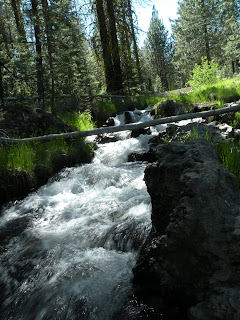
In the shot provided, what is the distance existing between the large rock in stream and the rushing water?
47cm

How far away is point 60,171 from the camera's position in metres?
5.62

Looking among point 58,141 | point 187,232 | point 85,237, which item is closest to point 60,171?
point 58,141

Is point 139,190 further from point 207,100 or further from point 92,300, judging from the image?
point 207,100

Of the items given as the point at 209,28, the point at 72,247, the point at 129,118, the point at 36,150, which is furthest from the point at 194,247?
the point at 209,28

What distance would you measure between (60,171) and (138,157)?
2040 millimetres

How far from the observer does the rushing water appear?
214 cm

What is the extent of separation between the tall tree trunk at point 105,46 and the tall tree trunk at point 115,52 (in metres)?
0.22

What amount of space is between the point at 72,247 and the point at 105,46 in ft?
37.7

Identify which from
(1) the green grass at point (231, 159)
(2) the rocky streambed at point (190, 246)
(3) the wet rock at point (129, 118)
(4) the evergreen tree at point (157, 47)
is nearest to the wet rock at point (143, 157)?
(1) the green grass at point (231, 159)

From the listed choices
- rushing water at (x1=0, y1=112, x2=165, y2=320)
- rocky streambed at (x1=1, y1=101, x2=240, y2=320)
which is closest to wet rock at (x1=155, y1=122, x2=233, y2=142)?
rushing water at (x1=0, y1=112, x2=165, y2=320)

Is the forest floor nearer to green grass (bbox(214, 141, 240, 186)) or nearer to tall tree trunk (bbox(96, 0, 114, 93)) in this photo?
green grass (bbox(214, 141, 240, 186))

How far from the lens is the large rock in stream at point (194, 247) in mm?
1426

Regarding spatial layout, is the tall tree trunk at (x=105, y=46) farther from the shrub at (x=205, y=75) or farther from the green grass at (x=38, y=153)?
the green grass at (x=38, y=153)

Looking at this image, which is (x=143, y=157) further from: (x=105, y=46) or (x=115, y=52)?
(x=105, y=46)
